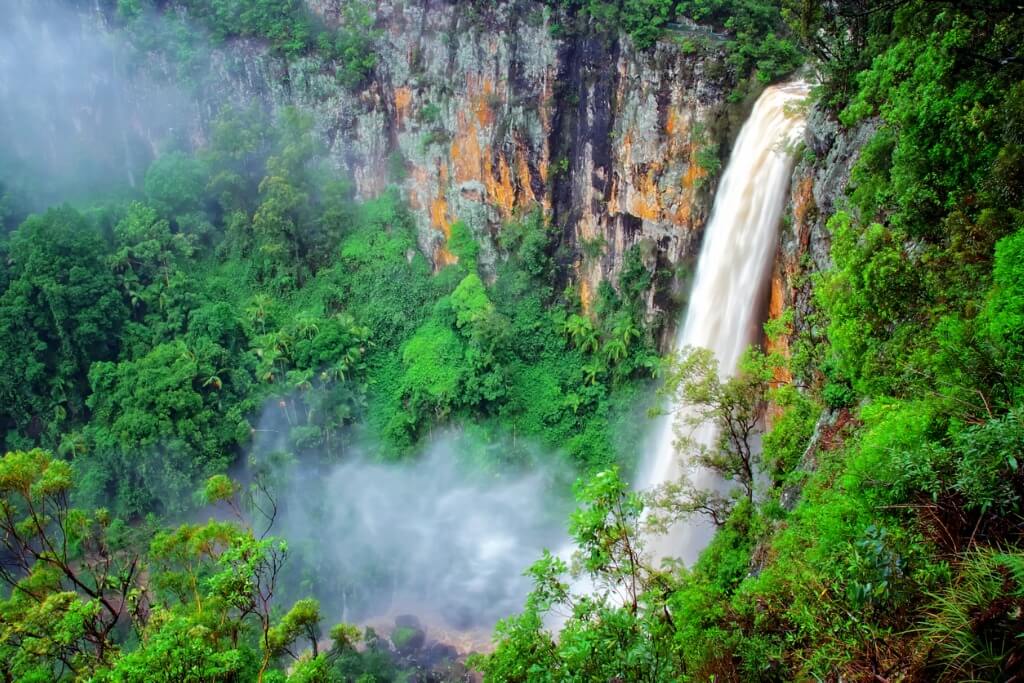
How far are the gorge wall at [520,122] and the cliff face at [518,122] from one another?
0.04 metres

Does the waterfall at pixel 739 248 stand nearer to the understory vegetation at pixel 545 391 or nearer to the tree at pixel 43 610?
the understory vegetation at pixel 545 391

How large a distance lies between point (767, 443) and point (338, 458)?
1526 cm

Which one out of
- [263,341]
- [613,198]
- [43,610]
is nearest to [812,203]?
[613,198]

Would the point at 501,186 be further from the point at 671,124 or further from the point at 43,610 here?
the point at 43,610

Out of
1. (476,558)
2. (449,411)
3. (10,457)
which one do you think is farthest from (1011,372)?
(449,411)

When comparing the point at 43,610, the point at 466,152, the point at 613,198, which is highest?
the point at 466,152

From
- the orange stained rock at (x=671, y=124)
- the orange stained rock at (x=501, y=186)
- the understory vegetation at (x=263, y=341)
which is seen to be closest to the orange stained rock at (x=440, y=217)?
the understory vegetation at (x=263, y=341)

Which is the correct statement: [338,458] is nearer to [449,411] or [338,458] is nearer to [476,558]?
[449,411]

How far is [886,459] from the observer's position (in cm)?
507

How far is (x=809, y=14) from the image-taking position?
28.9 ft

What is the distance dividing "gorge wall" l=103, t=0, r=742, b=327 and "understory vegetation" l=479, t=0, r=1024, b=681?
21.5ft

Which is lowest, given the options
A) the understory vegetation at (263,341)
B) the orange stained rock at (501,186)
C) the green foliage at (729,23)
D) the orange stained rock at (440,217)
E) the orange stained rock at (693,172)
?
the understory vegetation at (263,341)

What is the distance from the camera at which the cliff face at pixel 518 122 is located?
1675 cm

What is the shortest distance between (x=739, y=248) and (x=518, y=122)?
29.3ft
